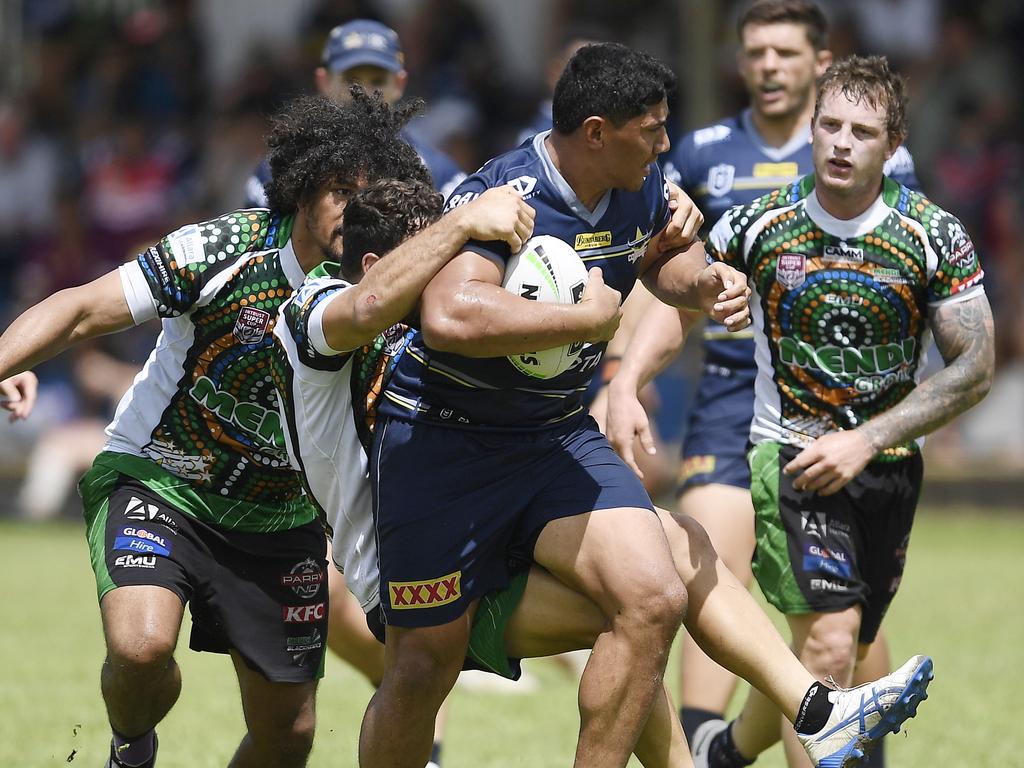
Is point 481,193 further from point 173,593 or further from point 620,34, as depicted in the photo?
point 620,34

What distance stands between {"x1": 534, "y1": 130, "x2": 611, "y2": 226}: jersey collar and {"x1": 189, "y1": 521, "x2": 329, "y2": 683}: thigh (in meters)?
1.55

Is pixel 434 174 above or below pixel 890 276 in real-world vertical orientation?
below

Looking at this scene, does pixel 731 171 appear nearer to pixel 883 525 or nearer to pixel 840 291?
pixel 840 291

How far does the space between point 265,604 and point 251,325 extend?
947 millimetres

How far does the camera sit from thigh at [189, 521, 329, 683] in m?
5.11

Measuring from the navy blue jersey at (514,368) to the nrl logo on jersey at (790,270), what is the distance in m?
0.66

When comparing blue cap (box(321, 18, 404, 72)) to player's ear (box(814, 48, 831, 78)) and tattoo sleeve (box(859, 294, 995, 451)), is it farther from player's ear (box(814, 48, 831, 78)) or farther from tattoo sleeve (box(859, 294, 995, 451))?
tattoo sleeve (box(859, 294, 995, 451))

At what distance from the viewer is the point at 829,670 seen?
5.07 meters

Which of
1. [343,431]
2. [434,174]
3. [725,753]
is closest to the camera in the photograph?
[343,431]

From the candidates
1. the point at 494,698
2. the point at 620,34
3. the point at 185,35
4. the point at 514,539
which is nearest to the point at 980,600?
the point at 494,698

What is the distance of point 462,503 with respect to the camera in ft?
14.8

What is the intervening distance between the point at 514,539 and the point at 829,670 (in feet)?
3.93

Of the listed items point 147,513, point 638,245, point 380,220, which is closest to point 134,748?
point 147,513

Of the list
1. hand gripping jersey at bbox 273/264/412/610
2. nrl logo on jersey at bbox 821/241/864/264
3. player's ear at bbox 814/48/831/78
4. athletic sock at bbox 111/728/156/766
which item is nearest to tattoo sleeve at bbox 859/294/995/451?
nrl logo on jersey at bbox 821/241/864/264
